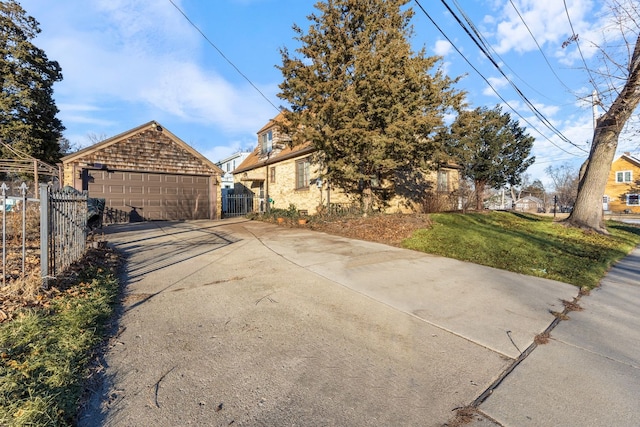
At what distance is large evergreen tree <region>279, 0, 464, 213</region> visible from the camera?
35.2ft

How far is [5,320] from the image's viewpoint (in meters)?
3.22

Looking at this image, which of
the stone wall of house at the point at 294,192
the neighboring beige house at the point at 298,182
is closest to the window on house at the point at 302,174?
the neighboring beige house at the point at 298,182

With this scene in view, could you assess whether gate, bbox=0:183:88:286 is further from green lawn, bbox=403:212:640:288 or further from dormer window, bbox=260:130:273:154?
dormer window, bbox=260:130:273:154

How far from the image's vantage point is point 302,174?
17.3 metres

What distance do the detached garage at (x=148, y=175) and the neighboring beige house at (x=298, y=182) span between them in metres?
3.66

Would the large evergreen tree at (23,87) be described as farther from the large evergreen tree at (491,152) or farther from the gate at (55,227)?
the large evergreen tree at (491,152)

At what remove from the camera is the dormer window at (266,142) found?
67.3 feet

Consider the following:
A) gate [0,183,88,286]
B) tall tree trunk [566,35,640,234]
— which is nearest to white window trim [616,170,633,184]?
tall tree trunk [566,35,640,234]

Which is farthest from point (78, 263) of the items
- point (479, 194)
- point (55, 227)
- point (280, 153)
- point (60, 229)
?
point (479, 194)

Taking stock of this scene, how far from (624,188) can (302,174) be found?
136 ft

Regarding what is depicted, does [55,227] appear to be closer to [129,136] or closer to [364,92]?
[364,92]

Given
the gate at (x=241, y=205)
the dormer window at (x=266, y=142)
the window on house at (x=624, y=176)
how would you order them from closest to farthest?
1. the dormer window at (x=266, y=142)
2. the gate at (x=241, y=205)
3. the window on house at (x=624, y=176)

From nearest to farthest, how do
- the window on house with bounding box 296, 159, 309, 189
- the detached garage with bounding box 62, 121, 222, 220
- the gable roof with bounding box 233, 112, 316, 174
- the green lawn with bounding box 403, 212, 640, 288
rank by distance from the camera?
the green lawn with bounding box 403, 212, 640, 288 < the detached garage with bounding box 62, 121, 222, 220 < the gable roof with bounding box 233, 112, 316, 174 < the window on house with bounding box 296, 159, 309, 189

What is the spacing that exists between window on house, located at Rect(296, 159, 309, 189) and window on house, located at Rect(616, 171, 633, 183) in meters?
41.5
